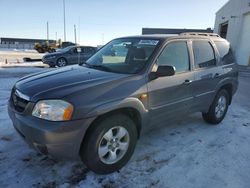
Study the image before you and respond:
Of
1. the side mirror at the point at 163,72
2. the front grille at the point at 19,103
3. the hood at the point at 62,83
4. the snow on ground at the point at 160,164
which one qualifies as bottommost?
the snow on ground at the point at 160,164

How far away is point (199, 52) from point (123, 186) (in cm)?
270

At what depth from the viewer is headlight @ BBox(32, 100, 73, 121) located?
258 centimetres

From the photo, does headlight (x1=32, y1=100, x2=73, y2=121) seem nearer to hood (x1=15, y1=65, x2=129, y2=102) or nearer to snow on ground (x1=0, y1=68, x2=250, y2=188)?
hood (x1=15, y1=65, x2=129, y2=102)

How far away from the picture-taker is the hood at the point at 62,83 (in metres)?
2.73

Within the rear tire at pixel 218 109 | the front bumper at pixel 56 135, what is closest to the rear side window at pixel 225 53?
the rear tire at pixel 218 109

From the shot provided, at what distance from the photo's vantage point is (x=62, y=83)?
3006 mm

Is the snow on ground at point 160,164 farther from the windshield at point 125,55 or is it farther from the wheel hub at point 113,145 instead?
the windshield at point 125,55

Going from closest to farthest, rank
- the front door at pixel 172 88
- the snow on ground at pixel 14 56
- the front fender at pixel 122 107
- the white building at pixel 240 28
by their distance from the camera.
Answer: the front fender at pixel 122 107 < the front door at pixel 172 88 < the white building at pixel 240 28 < the snow on ground at pixel 14 56

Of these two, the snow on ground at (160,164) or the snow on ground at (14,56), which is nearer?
the snow on ground at (160,164)

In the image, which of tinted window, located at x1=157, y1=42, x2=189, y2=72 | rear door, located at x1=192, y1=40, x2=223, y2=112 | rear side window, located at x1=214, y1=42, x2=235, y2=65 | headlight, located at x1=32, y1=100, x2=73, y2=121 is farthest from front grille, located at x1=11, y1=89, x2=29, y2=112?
rear side window, located at x1=214, y1=42, x2=235, y2=65

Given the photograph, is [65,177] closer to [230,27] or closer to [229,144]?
[229,144]

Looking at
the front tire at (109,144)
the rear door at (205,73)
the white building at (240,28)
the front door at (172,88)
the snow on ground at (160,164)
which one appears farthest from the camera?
the white building at (240,28)

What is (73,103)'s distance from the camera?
8.51 feet

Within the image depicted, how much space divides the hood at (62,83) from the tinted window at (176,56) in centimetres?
80
